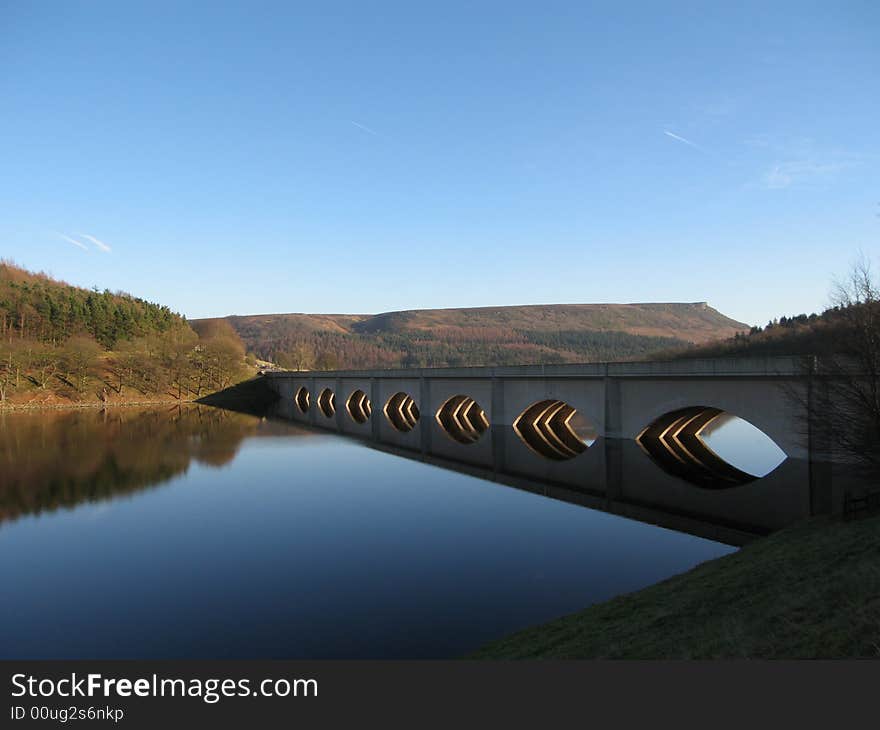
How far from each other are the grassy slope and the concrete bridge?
19.1 feet

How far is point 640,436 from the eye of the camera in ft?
118

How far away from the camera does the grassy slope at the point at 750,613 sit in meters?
7.52

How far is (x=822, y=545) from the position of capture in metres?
12.7

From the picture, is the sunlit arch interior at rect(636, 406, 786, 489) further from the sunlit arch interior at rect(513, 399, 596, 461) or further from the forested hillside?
the forested hillside

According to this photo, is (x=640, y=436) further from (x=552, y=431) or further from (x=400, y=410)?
(x=400, y=410)

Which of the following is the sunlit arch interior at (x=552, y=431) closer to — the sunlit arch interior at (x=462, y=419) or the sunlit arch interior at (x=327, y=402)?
the sunlit arch interior at (x=462, y=419)

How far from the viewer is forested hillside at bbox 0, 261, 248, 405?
8762cm

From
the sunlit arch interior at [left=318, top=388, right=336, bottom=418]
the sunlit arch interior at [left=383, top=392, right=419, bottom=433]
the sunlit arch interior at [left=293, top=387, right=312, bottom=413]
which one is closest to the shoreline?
the sunlit arch interior at [left=293, top=387, right=312, bottom=413]

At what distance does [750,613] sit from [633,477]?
18.9 metres

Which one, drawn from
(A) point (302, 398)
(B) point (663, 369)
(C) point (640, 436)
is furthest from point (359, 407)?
(B) point (663, 369)

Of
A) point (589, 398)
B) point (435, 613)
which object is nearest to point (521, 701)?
point (435, 613)

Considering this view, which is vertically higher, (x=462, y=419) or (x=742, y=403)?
(x=742, y=403)

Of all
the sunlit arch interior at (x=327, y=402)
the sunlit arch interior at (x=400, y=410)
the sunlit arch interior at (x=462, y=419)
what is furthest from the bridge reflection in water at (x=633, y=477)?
the sunlit arch interior at (x=327, y=402)

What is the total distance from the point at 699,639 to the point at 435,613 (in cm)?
621
